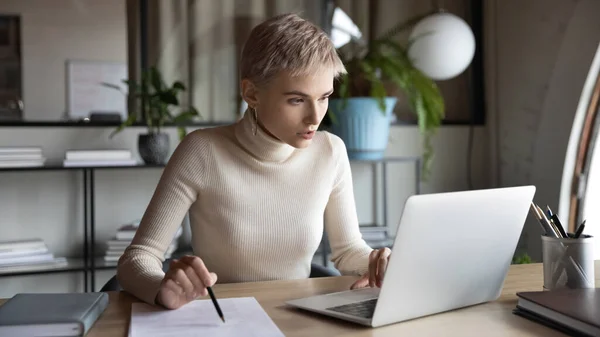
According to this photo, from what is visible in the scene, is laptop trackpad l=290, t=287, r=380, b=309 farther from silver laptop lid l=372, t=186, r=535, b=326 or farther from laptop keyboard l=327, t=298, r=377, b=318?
silver laptop lid l=372, t=186, r=535, b=326

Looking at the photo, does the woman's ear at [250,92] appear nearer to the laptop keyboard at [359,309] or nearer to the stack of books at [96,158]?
the laptop keyboard at [359,309]

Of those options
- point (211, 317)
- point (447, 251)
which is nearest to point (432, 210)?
point (447, 251)

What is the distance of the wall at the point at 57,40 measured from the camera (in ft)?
10.2

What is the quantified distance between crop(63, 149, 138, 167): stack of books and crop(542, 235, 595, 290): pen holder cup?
214 centimetres

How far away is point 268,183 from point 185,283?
574mm

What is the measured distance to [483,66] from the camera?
3.66 metres

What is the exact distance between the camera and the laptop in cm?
99

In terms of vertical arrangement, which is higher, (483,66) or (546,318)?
(483,66)

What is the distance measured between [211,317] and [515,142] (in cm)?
267

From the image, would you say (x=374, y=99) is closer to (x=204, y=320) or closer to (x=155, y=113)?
(x=155, y=113)

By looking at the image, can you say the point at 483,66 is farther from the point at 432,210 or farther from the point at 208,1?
the point at 432,210

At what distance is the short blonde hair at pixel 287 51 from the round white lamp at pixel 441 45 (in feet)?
5.32

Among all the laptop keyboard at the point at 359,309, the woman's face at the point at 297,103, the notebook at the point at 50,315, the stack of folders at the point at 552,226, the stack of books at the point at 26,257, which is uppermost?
the woman's face at the point at 297,103

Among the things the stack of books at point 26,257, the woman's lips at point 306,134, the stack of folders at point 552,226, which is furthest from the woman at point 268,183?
the stack of books at point 26,257
